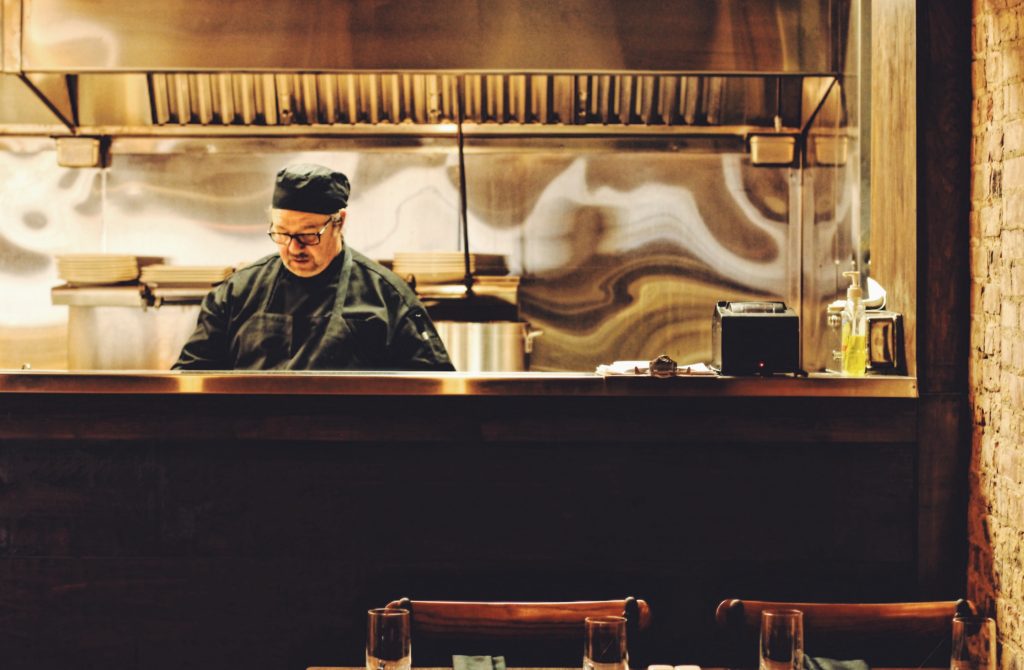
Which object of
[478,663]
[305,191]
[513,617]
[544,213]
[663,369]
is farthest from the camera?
[544,213]

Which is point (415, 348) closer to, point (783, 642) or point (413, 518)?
point (413, 518)

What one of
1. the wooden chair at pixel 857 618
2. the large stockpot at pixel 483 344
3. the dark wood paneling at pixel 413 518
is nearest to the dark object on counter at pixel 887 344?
the dark wood paneling at pixel 413 518

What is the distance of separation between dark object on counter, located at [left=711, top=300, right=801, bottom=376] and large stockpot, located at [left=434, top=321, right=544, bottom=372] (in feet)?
6.04

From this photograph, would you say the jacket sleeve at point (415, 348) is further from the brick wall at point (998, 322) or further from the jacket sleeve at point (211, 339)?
the brick wall at point (998, 322)

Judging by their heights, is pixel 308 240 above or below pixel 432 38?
below

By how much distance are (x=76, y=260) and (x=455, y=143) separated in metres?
1.81

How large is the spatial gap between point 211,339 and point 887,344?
7.21 ft

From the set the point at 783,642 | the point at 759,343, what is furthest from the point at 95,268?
the point at 783,642

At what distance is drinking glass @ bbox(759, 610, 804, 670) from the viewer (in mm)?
1604

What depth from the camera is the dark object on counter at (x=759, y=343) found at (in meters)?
2.67

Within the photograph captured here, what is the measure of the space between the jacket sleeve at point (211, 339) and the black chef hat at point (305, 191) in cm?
40

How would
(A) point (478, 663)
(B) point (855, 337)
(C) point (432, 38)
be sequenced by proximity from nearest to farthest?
1. (A) point (478, 663)
2. (B) point (855, 337)
3. (C) point (432, 38)

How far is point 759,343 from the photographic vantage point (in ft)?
8.78

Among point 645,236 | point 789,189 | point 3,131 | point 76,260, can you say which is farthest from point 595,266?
point 3,131
